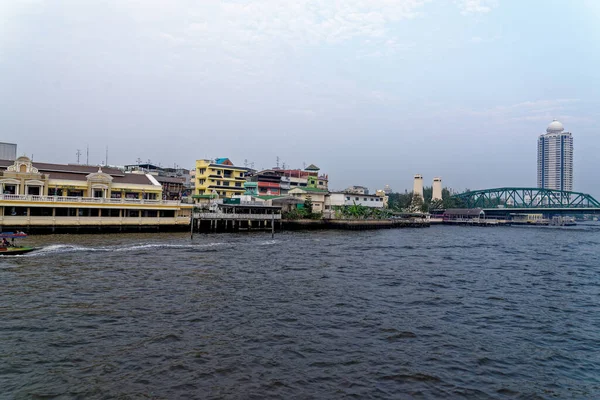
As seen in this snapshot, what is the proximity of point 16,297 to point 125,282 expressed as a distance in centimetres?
479

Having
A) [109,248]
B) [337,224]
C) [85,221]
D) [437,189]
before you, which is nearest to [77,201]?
[85,221]

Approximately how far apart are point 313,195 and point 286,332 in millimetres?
63284

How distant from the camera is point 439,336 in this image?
14203 millimetres

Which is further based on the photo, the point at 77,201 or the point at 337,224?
the point at 337,224

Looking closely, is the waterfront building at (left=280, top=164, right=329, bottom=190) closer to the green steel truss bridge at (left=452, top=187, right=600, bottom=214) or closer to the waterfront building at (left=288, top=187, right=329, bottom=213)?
the waterfront building at (left=288, top=187, right=329, bottom=213)

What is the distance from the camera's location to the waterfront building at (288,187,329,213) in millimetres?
76125

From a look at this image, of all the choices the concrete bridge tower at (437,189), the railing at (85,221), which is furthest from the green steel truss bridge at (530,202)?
the railing at (85,221)

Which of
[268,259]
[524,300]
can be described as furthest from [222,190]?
[524,300]

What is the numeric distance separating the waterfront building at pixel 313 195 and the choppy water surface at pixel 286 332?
48991mm

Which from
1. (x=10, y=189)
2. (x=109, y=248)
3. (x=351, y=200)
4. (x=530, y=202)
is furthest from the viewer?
(x=530, y=202)

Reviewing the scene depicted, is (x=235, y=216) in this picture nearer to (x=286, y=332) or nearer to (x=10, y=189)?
(x=10, y=189)

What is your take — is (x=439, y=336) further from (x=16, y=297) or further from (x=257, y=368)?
(x=16, y=297)

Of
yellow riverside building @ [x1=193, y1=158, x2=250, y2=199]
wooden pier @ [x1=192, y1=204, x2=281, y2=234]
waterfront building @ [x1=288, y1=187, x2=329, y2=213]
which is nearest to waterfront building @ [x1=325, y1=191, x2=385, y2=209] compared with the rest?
waterfront building @ [x1=288, y1=187, x2=329, y2=213]

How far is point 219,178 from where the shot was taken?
78.2m
